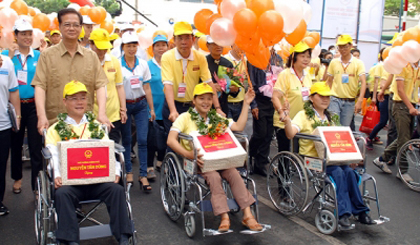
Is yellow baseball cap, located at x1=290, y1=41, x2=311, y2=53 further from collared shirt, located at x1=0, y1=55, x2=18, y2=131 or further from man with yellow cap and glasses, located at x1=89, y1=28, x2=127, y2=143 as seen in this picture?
collared shirt, located at x1=0, y1=55, x2=18, y2=131

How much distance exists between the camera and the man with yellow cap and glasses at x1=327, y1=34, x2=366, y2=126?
276 inches

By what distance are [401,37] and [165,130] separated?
3.61 meters

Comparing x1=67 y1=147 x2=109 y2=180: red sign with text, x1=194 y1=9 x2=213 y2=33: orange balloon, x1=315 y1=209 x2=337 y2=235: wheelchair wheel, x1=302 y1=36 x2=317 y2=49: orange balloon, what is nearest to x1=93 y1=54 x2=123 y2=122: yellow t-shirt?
x1=194 y1=9 x2=213 y2=33: orange balloon

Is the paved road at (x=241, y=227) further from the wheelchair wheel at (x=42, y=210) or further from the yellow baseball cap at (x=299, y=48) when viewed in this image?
the yellow baseball cap at (x=299, y=48)

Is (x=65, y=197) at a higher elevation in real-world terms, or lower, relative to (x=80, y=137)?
lower

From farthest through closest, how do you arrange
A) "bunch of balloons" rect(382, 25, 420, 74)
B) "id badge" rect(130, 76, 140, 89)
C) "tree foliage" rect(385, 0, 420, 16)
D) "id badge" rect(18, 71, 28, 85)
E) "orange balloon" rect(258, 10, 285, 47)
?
"tree foliage" rect(385, 0, 420, 16) → "bunch of balloons" rect(382, 25, 420, 74) → "id badge" rect(130, 76, 140, 89) → "id badge" rect(18, 71, 28, 85) → "orange balloon" rect(258, 10, 285, 47)

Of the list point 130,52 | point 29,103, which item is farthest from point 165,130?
point 29,103

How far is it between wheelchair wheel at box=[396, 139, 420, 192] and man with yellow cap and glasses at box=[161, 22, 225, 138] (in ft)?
9.22

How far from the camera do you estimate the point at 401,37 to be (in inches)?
240

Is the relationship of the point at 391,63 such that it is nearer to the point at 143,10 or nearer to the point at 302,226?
the point at 302,226

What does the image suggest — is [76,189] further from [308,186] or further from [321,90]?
[321,90]

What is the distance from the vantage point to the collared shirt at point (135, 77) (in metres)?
5.54

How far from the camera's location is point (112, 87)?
5.23m

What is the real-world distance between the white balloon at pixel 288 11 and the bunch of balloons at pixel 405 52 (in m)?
1.96
